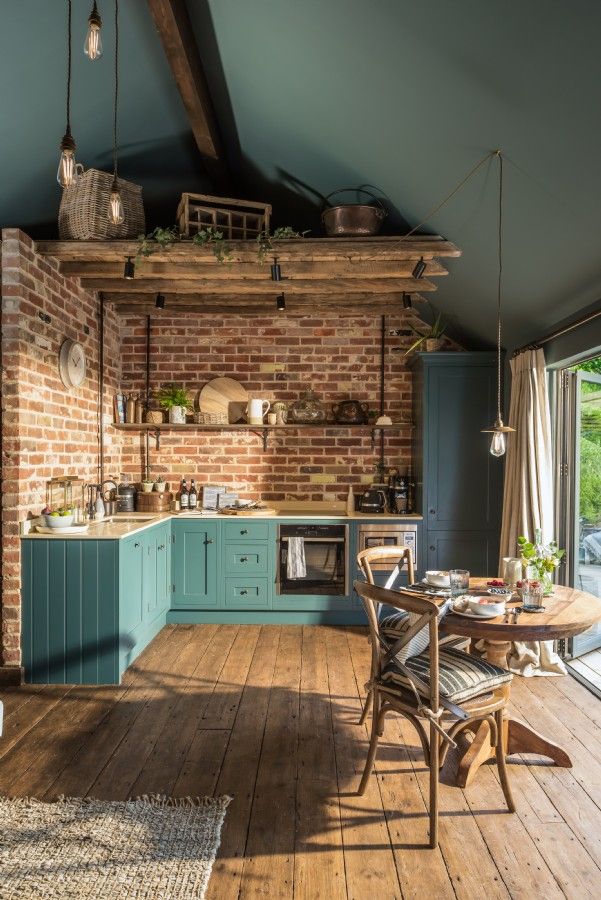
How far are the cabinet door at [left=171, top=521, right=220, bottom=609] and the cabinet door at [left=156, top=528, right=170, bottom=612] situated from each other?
12 cm

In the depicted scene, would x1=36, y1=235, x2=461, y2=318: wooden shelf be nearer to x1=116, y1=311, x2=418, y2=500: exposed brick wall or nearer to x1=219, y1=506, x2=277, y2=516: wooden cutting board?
x1=116, y1=311, x2=418, y2=500: exposed brick wall

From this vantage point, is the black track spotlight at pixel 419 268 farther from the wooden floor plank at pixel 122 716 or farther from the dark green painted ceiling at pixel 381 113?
the wooden floor plank at pixel 122 716

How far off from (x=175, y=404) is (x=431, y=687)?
3666 millimetres

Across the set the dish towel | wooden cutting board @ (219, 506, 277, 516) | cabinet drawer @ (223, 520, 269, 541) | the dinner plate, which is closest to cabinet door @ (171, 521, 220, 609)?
cabinet drawer @ (223, 520, 269, 541)

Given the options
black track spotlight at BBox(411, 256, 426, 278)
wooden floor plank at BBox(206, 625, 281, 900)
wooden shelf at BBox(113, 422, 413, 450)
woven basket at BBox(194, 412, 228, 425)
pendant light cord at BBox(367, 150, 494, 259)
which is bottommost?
wooden floor plank at BBox(206, 625, 281, 900)

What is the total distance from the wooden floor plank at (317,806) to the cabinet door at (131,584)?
112 centimetres

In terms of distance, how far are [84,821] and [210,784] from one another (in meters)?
0.51

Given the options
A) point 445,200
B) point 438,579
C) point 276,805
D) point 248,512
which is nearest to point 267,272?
point 445,200

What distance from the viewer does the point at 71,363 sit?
4.29 m

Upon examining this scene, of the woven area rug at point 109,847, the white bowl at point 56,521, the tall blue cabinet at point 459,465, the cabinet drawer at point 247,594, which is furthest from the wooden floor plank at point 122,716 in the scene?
the tall blue cabinet at point 459,465

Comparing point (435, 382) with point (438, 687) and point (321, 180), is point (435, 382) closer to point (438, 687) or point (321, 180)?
point (321, 180)

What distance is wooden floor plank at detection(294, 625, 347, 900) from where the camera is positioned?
202 centimetres

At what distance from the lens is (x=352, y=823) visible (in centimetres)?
233

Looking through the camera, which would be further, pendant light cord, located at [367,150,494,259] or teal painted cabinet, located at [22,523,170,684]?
teal painted cabinet, located at [22,523,170,684]
